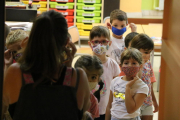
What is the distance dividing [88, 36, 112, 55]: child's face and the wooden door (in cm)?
57

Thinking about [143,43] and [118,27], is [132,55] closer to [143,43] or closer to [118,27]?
[143,43]

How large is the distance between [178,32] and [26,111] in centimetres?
93

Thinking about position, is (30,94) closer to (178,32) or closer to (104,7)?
(178,32)

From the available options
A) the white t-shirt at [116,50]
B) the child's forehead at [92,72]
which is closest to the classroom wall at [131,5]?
the white t-shirt at [116,50]

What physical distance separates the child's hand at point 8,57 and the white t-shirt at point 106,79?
30.9 inches

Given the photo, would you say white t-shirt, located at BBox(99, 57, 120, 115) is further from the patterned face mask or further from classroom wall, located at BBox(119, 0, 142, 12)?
classroom wall, located at BBox(119, 0, 142, 12)

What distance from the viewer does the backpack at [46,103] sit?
1.12m

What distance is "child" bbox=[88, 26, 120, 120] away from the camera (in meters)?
2.24

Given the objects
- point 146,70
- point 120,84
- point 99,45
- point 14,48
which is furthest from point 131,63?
point 14,48

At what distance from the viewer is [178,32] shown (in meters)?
1.54

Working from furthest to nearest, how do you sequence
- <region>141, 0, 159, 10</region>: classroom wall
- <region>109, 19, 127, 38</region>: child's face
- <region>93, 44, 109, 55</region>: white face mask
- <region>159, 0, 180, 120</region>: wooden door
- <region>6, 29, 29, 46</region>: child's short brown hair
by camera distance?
1. <region>141, 0, 159, 10</region>: classroom wall
2. <region>109, 19, 127, 38</region>: child's face
3. <region>93, 44, 109, 55</region>: white face mask
4. <region>6, 29, 29, 46</region>: child's short brown hair
5. <region>159, 0, 180, 120</region>: wooden door

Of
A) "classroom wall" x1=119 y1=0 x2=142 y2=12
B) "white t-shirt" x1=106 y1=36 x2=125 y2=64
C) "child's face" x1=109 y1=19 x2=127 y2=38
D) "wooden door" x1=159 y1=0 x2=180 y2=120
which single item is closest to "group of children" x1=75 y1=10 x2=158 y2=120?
"wooden door" x1=159 y1=0 x2=180 y2=120

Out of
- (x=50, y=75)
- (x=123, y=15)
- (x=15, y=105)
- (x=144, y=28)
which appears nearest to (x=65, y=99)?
(x=50, y=75)

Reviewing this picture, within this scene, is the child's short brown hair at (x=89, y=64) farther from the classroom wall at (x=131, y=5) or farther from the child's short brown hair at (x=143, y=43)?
the classroom wall at (x=131, y=5)
